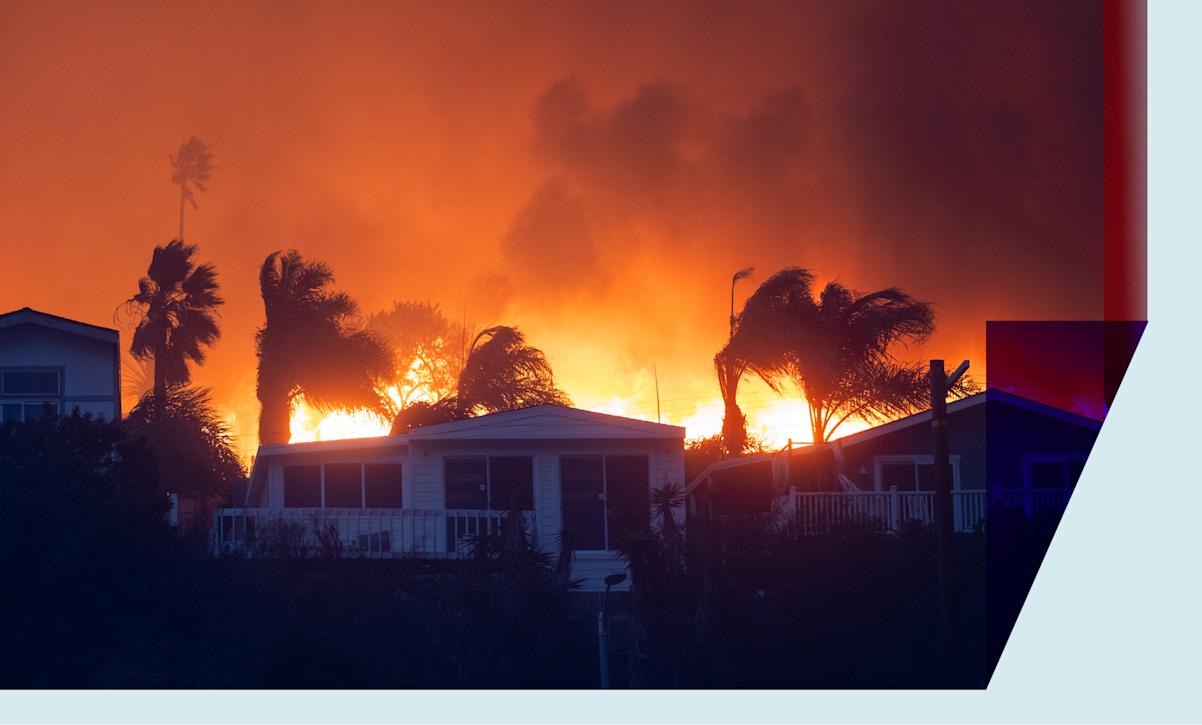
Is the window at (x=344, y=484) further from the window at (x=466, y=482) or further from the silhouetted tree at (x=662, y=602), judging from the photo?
the silhouetted tree at (x=662, y=602)

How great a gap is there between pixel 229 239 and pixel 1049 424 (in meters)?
14.0

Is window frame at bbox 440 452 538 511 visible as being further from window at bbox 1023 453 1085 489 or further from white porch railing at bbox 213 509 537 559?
window at bbox 1023 453 1085 489

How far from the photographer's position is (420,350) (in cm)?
2464

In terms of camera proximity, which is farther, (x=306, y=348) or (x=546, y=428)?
(x=306, y=348)

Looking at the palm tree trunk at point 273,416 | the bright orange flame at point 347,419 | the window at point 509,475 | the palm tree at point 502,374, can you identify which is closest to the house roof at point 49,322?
the palm tree trunk at point 273,416

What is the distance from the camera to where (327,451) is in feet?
60.0

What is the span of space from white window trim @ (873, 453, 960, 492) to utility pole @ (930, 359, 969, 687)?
5.83 metres

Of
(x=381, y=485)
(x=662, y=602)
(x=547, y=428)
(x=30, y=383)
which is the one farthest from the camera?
(x=30, y=383)

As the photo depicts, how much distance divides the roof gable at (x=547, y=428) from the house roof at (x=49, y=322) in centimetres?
512

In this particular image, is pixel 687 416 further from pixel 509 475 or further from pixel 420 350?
pixel 509 475

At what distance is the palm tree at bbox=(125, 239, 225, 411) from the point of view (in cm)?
2384

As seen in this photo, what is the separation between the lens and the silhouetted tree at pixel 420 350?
24312 millimetres

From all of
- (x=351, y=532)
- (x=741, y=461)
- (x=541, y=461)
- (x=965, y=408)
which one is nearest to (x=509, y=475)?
(x=541, y=461)

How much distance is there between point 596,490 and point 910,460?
4.68m
